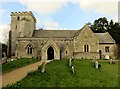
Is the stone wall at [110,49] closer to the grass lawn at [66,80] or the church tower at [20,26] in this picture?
the church tower at [20,26]

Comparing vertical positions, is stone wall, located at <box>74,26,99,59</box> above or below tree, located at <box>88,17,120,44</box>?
below

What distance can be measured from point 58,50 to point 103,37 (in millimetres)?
11919

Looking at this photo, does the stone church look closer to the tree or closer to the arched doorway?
the arched doorway

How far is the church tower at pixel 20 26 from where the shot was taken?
52.3m

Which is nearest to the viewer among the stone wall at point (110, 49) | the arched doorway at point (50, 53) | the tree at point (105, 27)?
the arched doorway at point (50, 53)

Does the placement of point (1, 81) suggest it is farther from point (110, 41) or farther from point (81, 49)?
point (110, 41)

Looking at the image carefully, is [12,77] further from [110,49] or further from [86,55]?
[110,49]

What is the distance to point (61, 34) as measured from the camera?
51.3 meters

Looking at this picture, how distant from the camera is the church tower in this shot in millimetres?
52344

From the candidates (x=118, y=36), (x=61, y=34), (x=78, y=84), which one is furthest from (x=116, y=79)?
(x=118, y=36)

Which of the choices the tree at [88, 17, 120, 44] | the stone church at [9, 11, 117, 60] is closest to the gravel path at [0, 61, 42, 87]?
the stone church at [9, 11, 117, 60]

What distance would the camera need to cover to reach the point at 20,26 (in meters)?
52.4

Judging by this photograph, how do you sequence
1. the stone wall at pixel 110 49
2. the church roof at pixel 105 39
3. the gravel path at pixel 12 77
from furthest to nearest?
the church roof at pixel 105 39 → the stone wall at pixel 110 49 → the gravel path at pixel 12 77

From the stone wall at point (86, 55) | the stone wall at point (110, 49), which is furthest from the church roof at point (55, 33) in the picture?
the stone wall at point (110, 49)
